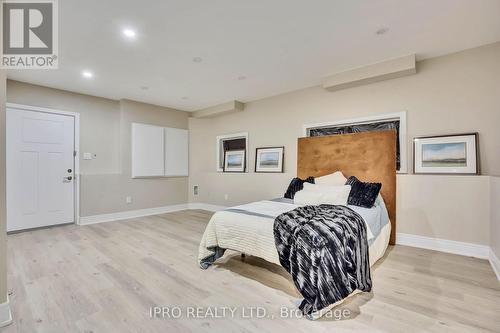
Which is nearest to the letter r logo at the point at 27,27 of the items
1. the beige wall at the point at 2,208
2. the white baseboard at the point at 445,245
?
the beige wall at the point at 2,208

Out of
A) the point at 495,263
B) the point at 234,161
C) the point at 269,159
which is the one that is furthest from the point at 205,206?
the point at 495,263

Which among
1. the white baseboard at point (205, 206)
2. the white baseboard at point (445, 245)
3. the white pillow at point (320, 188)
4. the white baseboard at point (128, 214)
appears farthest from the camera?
the white baseboard at point (205, 206)

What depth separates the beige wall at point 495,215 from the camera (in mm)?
2324

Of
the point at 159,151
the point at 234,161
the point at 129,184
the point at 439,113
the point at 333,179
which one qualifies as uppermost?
the point at 439,113

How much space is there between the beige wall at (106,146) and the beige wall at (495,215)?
5.68 metres

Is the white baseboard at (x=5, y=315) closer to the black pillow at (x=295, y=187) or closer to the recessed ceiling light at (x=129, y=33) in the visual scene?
the recessed ceiling light at (x=129, y=33)

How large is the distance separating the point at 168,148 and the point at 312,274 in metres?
4.95

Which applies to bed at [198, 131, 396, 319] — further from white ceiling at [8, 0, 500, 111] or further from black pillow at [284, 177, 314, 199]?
white ceiling at [8, 0, 500, 111]

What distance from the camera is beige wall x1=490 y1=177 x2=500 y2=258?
91.5 inches

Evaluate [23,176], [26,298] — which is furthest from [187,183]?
[26,298]

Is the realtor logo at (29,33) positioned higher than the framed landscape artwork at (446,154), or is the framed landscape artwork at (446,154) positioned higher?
the realtor logo at (29,33)

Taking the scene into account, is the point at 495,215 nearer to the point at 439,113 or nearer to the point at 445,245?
the point at 445,245

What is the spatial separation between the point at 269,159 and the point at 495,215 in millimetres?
3280

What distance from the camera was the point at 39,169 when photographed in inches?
163
